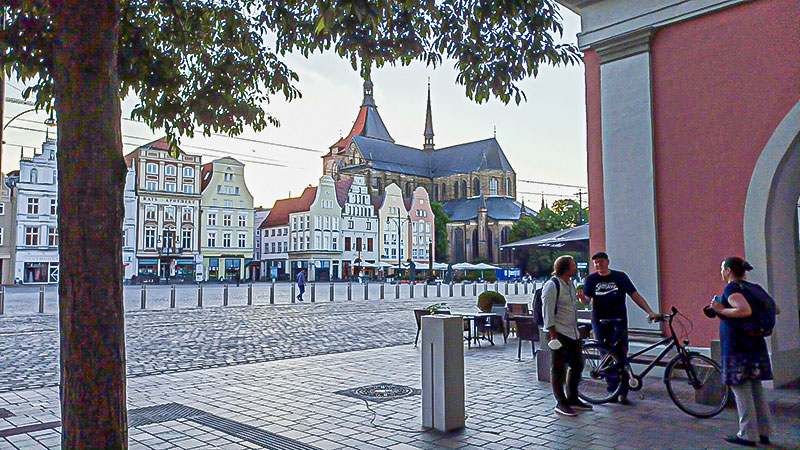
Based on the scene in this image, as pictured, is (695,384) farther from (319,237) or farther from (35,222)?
(319,237)

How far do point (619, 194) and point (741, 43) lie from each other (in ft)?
8.10

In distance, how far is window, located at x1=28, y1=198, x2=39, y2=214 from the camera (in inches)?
2254

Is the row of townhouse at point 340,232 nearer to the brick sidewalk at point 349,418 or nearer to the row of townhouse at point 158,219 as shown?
the row of townhouse at point 158,219

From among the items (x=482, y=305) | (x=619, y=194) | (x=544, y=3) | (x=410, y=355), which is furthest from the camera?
(x=482, y=305)

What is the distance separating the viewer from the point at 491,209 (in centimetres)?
9419

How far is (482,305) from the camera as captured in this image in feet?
51.0

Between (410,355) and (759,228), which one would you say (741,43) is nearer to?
(759,228)

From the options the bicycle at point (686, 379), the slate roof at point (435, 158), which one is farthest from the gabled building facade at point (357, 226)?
the bicycle at point (686, 379)

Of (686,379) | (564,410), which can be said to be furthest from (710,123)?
(564,410)

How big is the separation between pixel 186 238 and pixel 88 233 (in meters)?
67.0

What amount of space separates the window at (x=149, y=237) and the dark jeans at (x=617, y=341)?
62.0m

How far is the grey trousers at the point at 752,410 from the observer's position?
5.54 meters

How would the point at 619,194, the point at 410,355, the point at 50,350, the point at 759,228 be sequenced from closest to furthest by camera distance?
the point at 759,228 < the point at 619,194 < the point at 410,355 < the point at 50,350

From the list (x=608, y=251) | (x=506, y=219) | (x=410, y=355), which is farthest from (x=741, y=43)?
(x=506, y=219)
